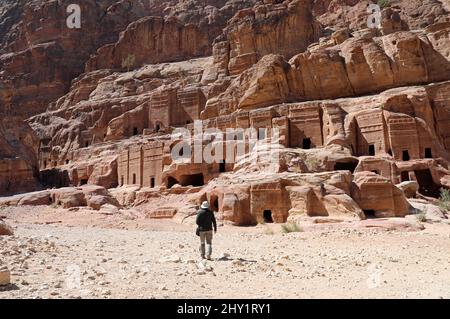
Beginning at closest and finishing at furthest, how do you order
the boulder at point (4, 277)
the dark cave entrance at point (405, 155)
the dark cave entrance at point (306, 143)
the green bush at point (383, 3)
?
the boulder at point (4, 277)
the dark cave entrance at point (405, 155)
the dark cave entrance at point (306, 143)
the green bush at point (383, 3)

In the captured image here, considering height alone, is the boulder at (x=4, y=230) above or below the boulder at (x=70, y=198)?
below

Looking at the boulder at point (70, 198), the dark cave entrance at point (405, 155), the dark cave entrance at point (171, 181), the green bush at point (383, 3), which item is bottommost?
the boulder at point (70, 198)

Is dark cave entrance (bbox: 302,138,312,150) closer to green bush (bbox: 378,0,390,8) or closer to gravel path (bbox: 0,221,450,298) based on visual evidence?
gravel path (bbox: 0,221,450,298)

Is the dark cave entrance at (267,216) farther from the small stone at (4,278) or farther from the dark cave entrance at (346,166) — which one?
the small stone at (4,278)

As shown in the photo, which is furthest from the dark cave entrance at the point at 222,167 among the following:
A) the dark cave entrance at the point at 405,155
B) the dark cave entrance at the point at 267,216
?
the dark cave entrance at the point at 405,155

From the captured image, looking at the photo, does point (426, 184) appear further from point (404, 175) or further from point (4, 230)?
point (4, 230)

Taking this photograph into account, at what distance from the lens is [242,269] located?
415 inches

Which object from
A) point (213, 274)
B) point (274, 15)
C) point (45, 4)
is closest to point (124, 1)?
point (45, 4)

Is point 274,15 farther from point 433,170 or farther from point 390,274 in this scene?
point 390,274

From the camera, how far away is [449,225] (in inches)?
838

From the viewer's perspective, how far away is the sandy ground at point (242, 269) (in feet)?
26.7

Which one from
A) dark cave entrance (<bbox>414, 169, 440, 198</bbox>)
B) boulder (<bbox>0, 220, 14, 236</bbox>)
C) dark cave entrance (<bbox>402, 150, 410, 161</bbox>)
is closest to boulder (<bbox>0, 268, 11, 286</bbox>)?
boulder (<bbox>0, 220, 14, 236</bbox>)
